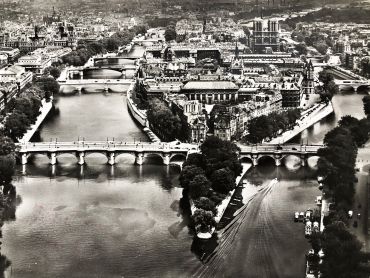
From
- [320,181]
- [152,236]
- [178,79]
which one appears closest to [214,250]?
[152,236]

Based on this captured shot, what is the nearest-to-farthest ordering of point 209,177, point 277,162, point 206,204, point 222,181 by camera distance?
1. point 206,204
2. point 222,181
3. point 209,177
4. point 277,162

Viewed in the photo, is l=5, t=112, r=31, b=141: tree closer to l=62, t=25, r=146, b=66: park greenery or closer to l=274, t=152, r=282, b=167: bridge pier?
l=274, t=152, r=282, b=167: bridge pier

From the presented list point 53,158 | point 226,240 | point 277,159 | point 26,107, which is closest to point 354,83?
point 277,159

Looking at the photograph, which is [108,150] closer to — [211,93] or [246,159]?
[246,159]

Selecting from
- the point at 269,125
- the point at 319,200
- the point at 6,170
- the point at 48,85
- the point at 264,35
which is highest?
the point at 264,35

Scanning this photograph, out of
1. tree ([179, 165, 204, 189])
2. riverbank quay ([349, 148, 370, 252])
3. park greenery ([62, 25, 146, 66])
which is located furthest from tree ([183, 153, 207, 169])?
park greenery ([62, 25, 146, 66])

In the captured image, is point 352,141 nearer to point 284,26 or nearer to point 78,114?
point 78,114

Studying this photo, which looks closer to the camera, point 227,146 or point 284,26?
point 227,146

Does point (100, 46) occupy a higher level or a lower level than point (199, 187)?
higher
